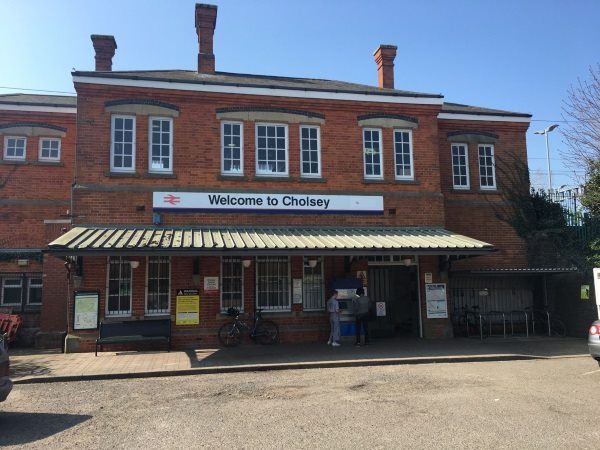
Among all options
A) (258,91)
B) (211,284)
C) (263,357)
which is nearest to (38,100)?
(258,91)

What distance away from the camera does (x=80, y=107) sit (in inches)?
541

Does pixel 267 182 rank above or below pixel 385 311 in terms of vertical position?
above

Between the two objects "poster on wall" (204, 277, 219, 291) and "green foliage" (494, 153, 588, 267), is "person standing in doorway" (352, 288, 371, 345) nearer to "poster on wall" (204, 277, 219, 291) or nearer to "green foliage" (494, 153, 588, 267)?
"poster on wall" (204, 277, 219, 291)

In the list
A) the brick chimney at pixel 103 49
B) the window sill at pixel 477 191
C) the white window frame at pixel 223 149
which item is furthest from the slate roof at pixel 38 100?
the window sill at pixel 477 191

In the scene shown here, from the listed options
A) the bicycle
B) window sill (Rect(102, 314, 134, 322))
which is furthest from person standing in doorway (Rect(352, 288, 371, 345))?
window sill (Rect(102, 314, 134, 322))

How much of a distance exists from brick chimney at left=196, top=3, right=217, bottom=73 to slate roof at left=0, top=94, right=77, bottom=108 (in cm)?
516

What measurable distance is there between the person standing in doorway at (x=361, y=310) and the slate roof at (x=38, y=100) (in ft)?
39.8

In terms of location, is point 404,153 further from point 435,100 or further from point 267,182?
point 267,182

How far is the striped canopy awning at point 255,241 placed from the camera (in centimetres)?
1153

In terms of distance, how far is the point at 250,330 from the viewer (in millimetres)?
13859

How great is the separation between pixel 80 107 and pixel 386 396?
35.5 feet

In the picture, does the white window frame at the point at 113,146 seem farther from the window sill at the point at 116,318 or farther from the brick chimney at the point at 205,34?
the window sill at the point at 116,318

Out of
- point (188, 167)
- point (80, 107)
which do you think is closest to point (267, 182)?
point (188, 167)

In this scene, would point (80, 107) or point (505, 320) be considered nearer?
point (80, 107)
